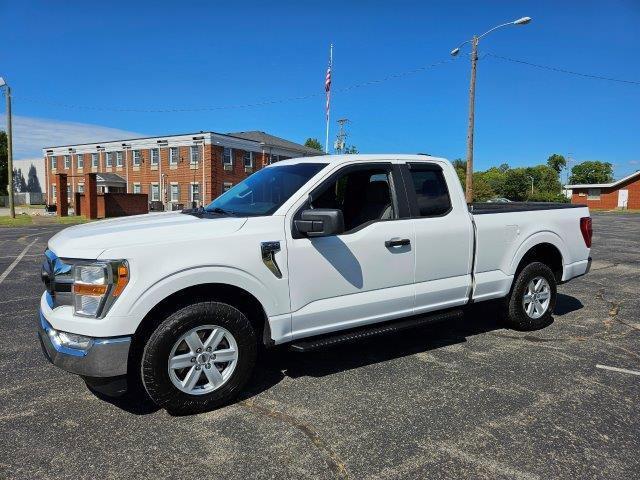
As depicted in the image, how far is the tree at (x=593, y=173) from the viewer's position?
133450mm

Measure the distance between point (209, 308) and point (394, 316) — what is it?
5.70 feet

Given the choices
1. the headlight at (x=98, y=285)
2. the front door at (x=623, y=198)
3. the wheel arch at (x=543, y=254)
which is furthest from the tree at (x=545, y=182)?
the headlight at (x=98, y=285)

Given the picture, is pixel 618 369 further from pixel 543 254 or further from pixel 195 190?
pixel 195 190

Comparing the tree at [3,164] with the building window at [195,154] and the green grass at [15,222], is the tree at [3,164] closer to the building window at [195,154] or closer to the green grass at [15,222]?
the building window at [195,154]

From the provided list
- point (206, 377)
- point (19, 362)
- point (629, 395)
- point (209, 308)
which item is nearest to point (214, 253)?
point (209, 308)

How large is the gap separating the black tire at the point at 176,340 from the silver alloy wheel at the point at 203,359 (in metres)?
0.03

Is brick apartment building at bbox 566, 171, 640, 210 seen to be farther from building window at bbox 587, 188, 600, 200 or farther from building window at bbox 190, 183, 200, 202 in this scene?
building window at bbox 190, 183, 200, 202

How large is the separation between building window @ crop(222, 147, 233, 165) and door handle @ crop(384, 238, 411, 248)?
43688mm

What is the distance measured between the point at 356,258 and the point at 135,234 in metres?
1.75

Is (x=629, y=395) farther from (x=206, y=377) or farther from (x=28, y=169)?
(x=28, y=169)

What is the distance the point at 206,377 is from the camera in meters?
3.58

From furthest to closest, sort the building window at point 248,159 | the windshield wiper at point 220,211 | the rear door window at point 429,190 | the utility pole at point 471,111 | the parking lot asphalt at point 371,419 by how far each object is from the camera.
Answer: the building window at point 248,159 → the utility pole at point 471,111 → the rear door window at point 429,190 → the windshield wiper at point 220,211 → the parking lot asphalt at point 371,419

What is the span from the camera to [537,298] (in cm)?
566

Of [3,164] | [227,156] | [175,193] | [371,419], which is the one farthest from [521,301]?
[3,164]
